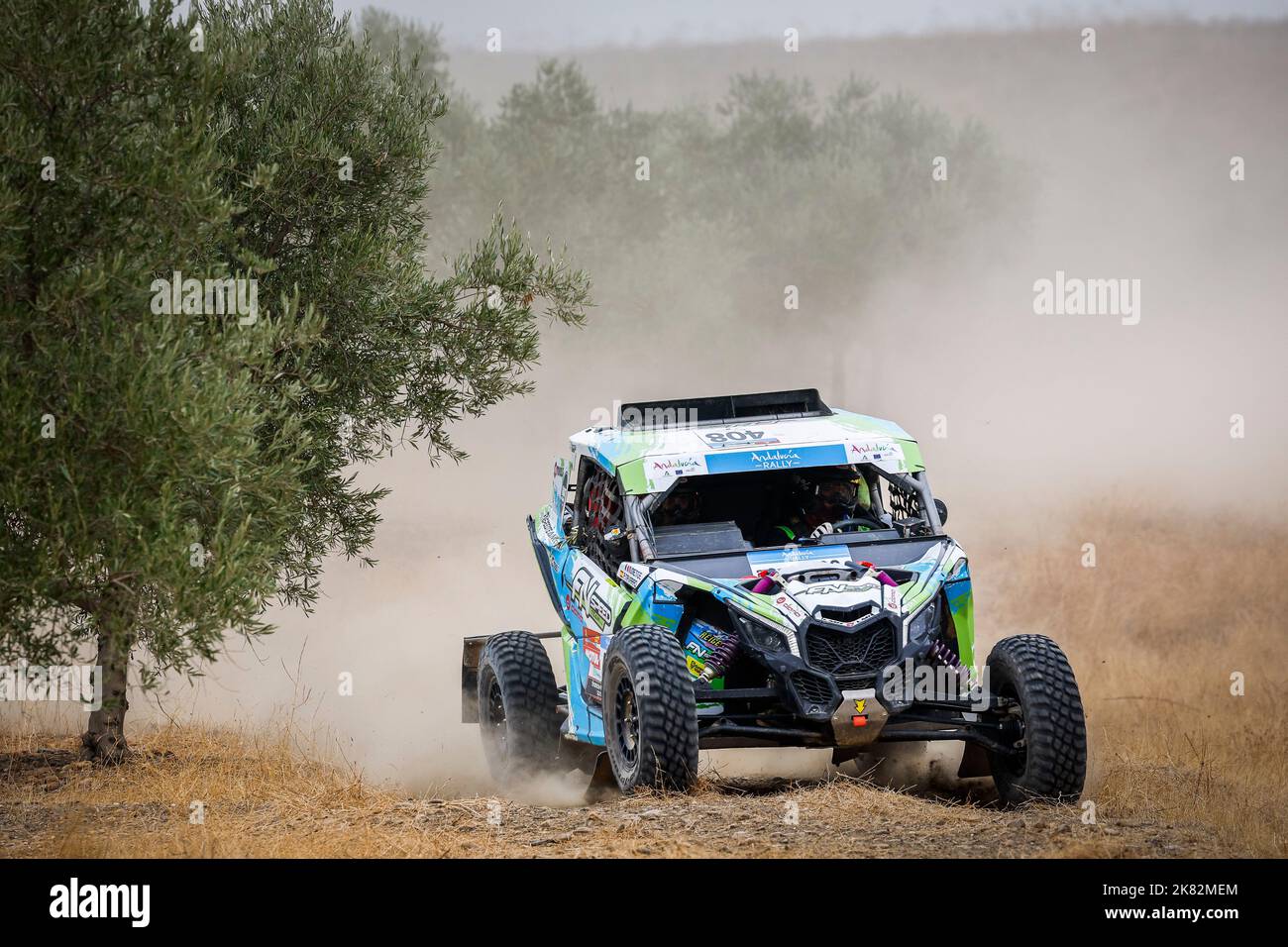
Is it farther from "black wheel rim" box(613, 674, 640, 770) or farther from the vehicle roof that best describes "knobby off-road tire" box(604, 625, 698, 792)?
the vehicle roof

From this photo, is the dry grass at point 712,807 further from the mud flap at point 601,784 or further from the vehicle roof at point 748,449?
the vehicle roof at point 748,449

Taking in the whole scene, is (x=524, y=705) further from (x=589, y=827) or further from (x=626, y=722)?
(x=589, y=827)

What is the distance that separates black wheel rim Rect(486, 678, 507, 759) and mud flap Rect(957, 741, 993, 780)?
3.99 metres

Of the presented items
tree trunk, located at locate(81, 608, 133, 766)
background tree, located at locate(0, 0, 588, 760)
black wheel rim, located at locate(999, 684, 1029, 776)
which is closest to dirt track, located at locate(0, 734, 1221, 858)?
black wheel rim, located at locate(999, 684, 1029, 776)

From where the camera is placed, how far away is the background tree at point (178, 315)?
964cm

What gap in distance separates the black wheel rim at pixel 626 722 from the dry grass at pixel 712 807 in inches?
12.4

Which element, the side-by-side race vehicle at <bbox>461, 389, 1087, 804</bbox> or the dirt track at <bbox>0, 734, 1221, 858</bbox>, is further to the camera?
the side-by-side race vehicle at <bbox>461, 389, 1087, 804</bbox>

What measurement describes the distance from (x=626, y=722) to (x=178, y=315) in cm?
414

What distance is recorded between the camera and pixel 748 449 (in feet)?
35.7

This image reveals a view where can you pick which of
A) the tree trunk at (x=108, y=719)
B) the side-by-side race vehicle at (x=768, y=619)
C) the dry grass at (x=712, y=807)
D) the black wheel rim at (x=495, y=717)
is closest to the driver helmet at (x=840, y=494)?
the side-by-side race vehicle at (x=768, y=619)

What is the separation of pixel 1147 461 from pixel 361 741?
24182 mm

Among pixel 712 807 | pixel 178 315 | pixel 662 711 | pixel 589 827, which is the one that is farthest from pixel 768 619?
pixel 178 315

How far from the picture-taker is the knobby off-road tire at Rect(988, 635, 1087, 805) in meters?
9.30
